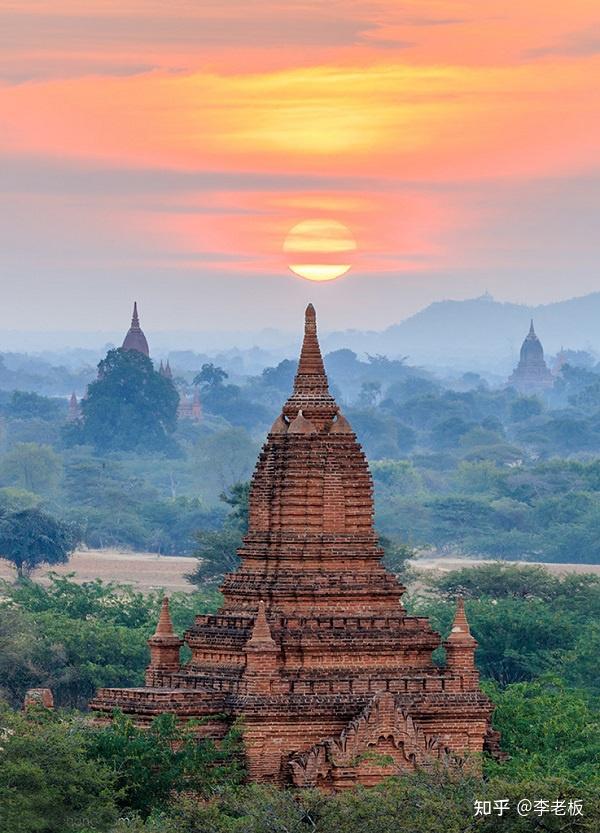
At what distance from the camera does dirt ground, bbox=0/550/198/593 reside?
9731 cm

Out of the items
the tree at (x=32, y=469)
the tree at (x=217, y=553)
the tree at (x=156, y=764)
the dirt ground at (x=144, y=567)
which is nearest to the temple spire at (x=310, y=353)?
the tree at (x=156, y=764)

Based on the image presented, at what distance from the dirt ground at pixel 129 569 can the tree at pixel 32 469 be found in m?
25.0

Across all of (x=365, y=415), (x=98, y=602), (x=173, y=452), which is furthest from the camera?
(x=365, y=415)

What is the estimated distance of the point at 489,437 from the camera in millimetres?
179125

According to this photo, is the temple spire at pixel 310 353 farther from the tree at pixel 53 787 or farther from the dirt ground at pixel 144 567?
the dirt ground at pixel 144 567

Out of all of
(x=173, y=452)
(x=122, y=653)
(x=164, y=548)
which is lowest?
(x=122, y=653)

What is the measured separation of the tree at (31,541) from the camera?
94.7 metres

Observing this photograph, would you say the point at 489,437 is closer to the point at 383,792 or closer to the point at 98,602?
the point at 98,602

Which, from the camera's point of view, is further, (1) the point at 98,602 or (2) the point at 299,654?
(1) the point at 98,602

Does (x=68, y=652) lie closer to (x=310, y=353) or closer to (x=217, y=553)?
(x=310, y=353)

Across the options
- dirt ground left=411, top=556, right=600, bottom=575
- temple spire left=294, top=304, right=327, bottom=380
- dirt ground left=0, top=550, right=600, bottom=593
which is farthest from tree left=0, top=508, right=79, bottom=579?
temple spire left=294, top=304, right=327, bottom=380

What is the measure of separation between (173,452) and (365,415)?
1912cm

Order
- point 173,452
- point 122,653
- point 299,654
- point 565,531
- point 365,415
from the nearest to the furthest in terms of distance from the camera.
A: point 299,654 → point 122,653 → point 565,531 → point 173,452 → point 365,415

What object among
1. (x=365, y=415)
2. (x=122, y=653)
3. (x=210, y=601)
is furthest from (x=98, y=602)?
(x=365, y=415)
